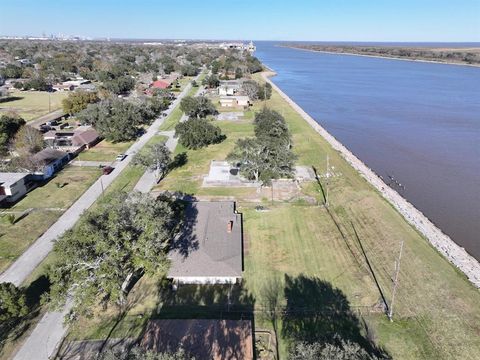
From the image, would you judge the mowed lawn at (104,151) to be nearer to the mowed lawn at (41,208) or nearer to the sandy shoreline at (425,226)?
the mowed lawn at (41,208)

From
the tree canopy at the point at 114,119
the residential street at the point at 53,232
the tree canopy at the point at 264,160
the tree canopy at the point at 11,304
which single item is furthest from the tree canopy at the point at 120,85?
the tree canopy at the point at 11,304

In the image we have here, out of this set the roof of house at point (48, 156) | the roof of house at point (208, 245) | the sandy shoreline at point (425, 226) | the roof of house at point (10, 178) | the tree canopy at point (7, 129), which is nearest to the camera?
the roof of house at point (208, 245)

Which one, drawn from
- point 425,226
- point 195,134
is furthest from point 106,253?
point 195,134

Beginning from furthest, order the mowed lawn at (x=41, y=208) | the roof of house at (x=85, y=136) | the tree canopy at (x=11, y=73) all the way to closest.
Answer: the tree canopy at (x=11, y=73)
the roof of house at (x=85, y=136)
the mowed lawn at (x=41, y=208)

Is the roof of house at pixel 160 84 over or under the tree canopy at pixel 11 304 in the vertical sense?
over

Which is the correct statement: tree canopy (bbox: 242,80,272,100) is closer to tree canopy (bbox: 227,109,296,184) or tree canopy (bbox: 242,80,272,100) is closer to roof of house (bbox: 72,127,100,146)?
roof of house (bbox: 72,127,100,146)

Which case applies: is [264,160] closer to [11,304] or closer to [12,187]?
[12,187]

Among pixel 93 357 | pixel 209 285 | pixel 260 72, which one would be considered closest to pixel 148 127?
pixel 209 285
